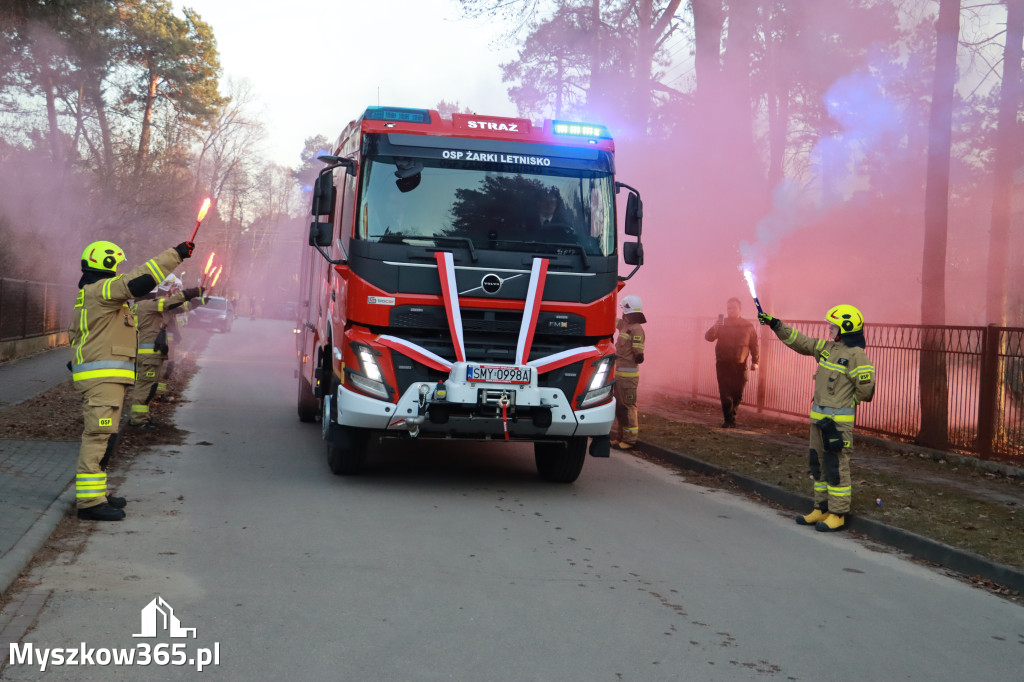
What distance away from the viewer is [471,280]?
27.1 ft

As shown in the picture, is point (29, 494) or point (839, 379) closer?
point (29, 494)

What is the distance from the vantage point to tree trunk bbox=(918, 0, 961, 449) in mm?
12445

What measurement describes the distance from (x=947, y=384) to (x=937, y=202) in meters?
2.70

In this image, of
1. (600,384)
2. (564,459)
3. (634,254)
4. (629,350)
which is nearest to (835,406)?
(600,384)

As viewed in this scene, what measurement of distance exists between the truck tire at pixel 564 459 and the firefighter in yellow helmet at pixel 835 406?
2002mm

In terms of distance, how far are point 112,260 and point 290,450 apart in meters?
4.03

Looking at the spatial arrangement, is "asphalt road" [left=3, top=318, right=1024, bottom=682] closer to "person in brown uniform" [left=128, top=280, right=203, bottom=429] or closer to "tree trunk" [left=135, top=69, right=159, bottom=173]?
"person in brown uniform" [left=128, top=280, right=203, bottom=429]

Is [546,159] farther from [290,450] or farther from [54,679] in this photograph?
[54,679]

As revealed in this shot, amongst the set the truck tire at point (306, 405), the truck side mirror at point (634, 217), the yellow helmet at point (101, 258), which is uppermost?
the truck side mirror at point (634, 217)

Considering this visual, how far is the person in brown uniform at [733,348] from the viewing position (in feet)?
45.5

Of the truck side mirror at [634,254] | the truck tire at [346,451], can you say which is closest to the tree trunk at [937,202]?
the truck side mirror at [634,254]

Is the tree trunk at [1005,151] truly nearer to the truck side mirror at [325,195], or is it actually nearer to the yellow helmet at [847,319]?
the yellow helmet at [847,319]

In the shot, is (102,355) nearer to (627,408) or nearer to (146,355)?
(146,355)
